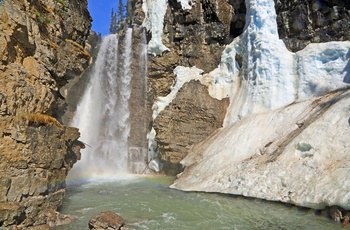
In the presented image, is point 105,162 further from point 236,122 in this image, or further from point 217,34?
point 217,34

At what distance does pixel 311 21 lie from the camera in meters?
22.5

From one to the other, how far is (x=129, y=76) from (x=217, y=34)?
9.65 m

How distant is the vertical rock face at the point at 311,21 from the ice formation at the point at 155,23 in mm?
11111

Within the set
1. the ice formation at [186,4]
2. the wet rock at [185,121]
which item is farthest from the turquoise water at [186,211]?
the ice formation at [186,4]

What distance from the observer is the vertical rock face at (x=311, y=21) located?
824 inches

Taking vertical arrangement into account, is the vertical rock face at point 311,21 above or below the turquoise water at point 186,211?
above

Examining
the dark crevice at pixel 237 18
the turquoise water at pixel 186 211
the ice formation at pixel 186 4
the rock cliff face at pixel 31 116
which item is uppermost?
the ice formation at pixel 186 4

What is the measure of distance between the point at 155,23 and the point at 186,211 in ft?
73.9

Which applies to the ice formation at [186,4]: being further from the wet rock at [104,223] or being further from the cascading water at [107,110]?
the wet rock at [104,223]

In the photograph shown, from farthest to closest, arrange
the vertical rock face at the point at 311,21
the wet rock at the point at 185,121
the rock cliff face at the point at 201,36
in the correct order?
the wet rock at the point at 185,121, the rock cliff face at the point at 201,36, the vertical rock face at the point at 311,21

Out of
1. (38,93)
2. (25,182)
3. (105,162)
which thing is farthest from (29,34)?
(105,162)

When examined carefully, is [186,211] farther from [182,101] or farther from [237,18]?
[237,18]

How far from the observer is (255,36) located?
910 inches

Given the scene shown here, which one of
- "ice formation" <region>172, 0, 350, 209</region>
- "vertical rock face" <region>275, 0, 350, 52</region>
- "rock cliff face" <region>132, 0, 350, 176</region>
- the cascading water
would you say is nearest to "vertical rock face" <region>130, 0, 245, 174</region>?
"rock cliff face" <region>132, 0, 350, 176</region>
